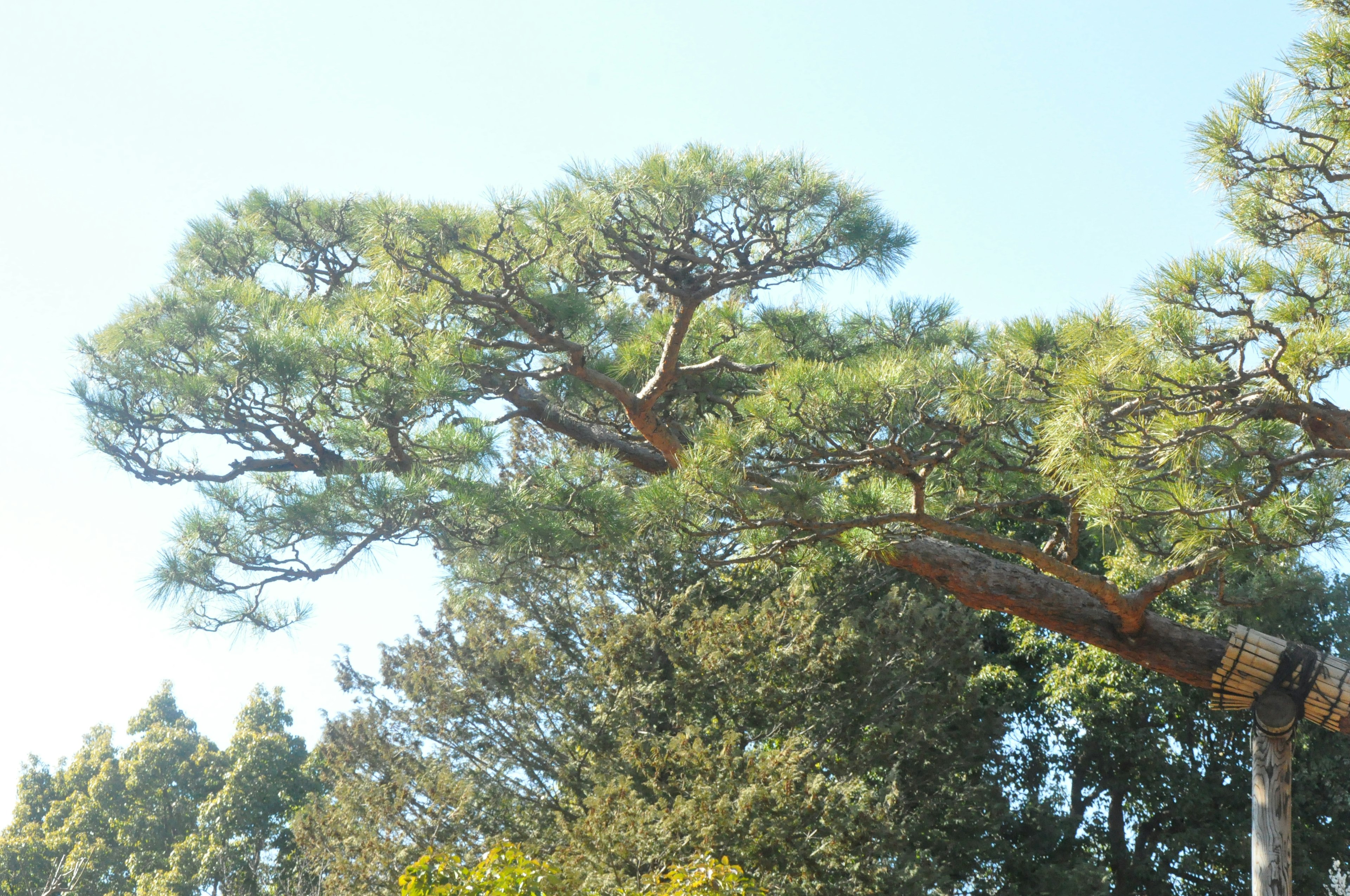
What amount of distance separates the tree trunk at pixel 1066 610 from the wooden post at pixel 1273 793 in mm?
415

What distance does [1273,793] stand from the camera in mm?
3471

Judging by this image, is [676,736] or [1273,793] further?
[676,736]

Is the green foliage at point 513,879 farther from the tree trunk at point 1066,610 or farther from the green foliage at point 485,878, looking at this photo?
the tree trunk at point 1066,610

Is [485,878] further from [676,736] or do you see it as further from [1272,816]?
[1272,816]

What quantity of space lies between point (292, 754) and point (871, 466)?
40.1 feet

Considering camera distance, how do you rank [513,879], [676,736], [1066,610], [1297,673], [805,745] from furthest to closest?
[805,745] < [676,736] < [1066,610] < [1297,673] < [513,879]

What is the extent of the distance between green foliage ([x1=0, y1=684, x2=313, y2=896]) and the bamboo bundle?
10.3 m

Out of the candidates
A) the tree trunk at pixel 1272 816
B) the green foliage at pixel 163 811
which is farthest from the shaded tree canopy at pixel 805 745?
the green foliage at pixel 163 811

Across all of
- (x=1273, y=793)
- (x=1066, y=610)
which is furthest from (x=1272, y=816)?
(x=1066, y=610)

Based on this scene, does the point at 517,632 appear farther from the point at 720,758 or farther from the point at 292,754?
the point at 292,754

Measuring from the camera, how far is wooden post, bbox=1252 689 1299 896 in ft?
11.2

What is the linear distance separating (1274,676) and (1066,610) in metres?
0.73

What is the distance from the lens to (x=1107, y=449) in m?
2.82

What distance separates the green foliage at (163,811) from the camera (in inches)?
472
